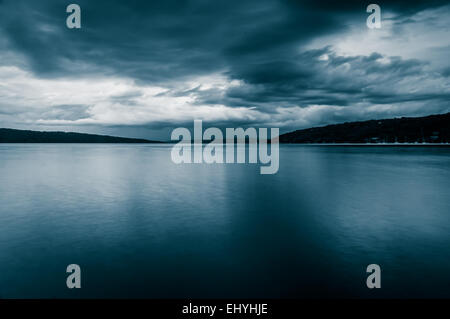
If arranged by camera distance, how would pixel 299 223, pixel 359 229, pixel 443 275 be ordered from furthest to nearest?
pixel 299 223 → pixel 359 229 → pixel 443 275

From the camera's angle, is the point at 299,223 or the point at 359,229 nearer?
the point at 359,229

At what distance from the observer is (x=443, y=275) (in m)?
8.04

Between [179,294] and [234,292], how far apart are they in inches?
53.4

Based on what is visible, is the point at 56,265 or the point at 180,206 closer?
the point at 56,265

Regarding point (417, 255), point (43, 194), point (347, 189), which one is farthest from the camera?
point (347, 189)
